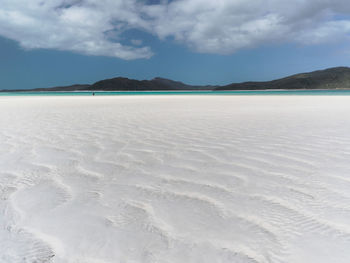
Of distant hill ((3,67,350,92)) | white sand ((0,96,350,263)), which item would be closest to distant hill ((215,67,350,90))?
distant hill ((3,67,350,92))

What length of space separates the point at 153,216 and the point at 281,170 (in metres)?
1.49

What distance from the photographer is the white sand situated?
4.06 ft

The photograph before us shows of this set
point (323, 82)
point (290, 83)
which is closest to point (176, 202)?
point (323, 82)

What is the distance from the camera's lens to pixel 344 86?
3477 inches

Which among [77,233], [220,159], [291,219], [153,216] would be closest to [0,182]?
[77,233]

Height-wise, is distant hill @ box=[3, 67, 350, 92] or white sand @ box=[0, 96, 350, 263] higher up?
distant hill @ box=[3, 67, 350, 92]

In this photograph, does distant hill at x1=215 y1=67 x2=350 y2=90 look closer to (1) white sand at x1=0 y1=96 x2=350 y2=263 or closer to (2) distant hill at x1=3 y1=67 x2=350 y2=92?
(2) distant hill at x1=3 y1=67 x2=350 y2=92

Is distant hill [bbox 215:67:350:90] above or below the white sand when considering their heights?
above

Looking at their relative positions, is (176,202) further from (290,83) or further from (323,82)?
(290,83)

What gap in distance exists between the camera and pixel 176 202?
178cm

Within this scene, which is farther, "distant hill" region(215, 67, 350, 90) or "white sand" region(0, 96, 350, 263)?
"distant hill" region(215, 67, 350, 90)

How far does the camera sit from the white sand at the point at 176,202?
1.24m

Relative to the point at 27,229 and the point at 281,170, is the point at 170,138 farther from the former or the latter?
the point at 27,229

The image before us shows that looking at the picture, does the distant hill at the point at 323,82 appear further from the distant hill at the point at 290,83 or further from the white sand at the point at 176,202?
the white sand at the point at 176,202
